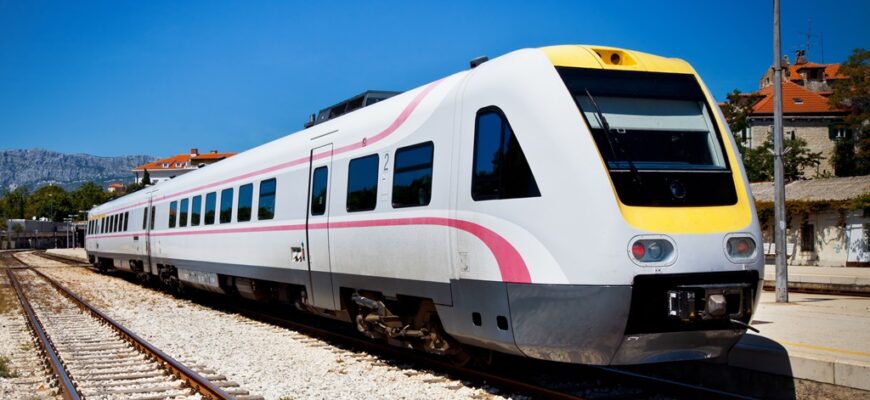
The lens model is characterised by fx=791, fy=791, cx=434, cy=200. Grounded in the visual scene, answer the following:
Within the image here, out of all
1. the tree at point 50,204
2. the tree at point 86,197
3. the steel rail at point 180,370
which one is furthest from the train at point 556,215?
the tree at point 86,197

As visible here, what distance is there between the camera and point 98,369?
32.7 ft

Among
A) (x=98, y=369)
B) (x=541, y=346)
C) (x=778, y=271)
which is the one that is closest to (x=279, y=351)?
(x=98, y=369)

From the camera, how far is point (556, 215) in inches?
254

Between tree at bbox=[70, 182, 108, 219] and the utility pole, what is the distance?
15633 cm

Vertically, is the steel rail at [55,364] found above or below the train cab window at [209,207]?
below

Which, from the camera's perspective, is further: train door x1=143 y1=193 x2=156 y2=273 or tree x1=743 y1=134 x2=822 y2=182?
tree x1=743 y1=134 x2=822 y2=182

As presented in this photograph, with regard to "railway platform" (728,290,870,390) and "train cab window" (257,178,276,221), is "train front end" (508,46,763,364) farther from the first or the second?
"train cab window" (257,178,276,221)

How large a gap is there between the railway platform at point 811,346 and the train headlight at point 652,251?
6.92 ft

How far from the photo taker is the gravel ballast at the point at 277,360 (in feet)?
26.4

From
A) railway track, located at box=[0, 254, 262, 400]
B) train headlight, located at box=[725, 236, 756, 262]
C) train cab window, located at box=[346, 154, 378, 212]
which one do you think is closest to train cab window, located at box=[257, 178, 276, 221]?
railway track, located at box=[0, 254, 262, 400]

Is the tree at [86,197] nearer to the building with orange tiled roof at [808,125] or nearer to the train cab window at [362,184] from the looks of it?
the building with orange tiled roof at [808,125]

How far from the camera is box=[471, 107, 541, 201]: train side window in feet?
22.4

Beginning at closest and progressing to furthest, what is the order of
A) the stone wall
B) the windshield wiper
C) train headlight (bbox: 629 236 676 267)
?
train headlight (bbox: 629 236 676 267) → the windshield wiper → the stone wall

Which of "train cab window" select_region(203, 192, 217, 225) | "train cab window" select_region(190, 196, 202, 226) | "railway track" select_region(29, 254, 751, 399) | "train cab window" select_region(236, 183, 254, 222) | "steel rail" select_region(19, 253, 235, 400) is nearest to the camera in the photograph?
"railway track" select_region(29, 254, 751, 399)
